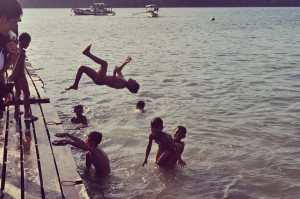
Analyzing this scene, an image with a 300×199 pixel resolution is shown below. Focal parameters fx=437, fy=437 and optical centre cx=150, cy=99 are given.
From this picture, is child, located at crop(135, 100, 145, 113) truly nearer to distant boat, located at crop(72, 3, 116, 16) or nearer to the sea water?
the sea water

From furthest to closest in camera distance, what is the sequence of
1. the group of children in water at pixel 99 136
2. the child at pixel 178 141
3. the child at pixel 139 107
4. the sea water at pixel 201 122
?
the child at pixel 139 107 → the child at pixel 178 141 → the sea water at pixel 201 122 → the group of children in water at pixel 99 136

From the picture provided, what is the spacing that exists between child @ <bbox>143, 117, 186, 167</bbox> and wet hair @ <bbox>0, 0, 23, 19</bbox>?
4261mm

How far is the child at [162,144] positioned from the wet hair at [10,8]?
4.26 m

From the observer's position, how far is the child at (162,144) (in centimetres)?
761

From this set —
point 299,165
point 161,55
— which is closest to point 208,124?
point 299,165

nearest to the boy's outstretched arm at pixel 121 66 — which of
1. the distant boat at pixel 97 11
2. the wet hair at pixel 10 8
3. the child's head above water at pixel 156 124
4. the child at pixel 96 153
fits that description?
the child's head above water at pixel 156 124

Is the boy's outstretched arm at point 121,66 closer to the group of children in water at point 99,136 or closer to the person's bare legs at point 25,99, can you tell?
the group of children in water at point 99,136

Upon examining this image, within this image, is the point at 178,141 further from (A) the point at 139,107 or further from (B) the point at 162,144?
(A) the point at 139,107

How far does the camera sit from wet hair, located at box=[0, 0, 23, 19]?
A: 3557 mm

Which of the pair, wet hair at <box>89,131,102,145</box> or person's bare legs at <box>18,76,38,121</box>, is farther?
wet hair at <box>89,131,102,145</box>

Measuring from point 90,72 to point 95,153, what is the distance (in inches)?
81.4

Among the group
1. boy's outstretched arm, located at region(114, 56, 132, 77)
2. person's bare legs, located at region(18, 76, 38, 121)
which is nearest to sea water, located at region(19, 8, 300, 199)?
person's bare legs, located at region(18, 76, 38, 121)

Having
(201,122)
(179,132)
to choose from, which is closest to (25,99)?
(179,132)

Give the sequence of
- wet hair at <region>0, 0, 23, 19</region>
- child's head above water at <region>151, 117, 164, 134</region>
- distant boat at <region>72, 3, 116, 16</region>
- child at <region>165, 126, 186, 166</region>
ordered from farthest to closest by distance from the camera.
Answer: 1. distant boat at <region>72, 3, 116, 16</region>
2. child at <region>165, 126, 186, 166</region>
3. child's head above water at <region>151, 117, 164, 134</region>
4. wet hair at <region>0, 0, 23, 19</region>
